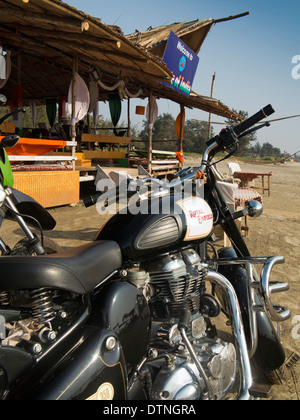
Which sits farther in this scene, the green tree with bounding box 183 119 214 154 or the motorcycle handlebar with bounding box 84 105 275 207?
the green tree with bounding box 183 119 214 154

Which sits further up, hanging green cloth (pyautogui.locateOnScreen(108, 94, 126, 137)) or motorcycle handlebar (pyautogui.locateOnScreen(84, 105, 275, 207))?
hanging green cloth (pyautogui.locateOnScreen(108, 94, 126, 137))

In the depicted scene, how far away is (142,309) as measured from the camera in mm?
1382

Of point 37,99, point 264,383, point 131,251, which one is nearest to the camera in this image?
point 131,251

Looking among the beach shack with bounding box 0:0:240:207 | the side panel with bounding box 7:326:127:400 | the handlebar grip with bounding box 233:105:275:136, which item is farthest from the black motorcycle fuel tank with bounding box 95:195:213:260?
the beach shack with bounding box 0:0:240:207

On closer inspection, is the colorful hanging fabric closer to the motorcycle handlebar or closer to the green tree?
the motorcycle handlebar

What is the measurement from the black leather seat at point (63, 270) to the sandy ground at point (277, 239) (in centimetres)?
138

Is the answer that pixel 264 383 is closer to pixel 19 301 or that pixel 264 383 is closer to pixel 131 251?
pixel 131 251

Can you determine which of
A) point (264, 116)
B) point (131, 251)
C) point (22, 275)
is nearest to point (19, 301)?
point (22, 275)

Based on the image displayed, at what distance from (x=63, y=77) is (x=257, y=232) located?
357 inches

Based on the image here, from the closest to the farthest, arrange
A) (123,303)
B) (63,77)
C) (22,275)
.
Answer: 1. (22,275)
2. (123,303)
3. (63,77)

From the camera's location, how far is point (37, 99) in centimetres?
1423

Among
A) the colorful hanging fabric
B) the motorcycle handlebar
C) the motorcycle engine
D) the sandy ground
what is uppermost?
the colorful hanging fabric

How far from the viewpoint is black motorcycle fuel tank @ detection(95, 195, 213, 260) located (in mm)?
1434
